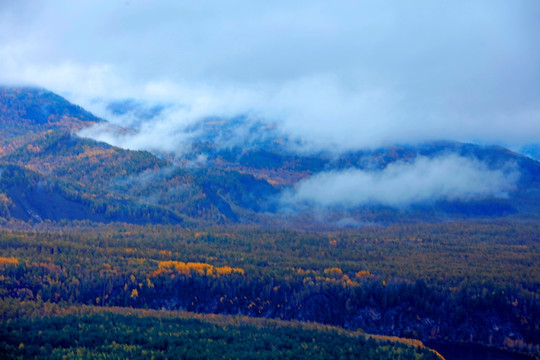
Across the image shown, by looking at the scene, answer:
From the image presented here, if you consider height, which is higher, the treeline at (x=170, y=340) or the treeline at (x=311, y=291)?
the treeline at (x=311, y=291)

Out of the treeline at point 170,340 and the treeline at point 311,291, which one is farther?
the treeline at point 311,291

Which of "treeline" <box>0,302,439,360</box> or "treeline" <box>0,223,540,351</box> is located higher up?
"treeline" <box>0,223,540,351</box>

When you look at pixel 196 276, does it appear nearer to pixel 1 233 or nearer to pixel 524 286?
pixel 1 233

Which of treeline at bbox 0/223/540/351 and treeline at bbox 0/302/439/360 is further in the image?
treeline at bbox 0/223/540/351

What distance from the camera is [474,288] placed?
6191 inches

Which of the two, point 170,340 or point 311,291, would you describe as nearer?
point 170,340

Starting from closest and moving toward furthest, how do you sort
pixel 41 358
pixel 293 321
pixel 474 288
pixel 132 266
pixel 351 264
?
pixel 41 358
pixel 293 321
pixel 474 288
pixel 132 266
pixel 351 264

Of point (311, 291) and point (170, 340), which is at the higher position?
point (311, 291)

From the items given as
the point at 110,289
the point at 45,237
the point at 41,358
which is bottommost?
the point at 41,358

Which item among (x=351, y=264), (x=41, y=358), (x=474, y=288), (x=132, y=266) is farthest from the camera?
(x=351, y=264)

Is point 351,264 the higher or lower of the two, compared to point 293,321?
higher

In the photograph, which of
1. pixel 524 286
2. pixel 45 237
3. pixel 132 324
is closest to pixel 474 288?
pixel 524 286

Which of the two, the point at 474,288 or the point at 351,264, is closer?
the point at 474,288

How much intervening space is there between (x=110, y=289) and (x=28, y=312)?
2951 cm
